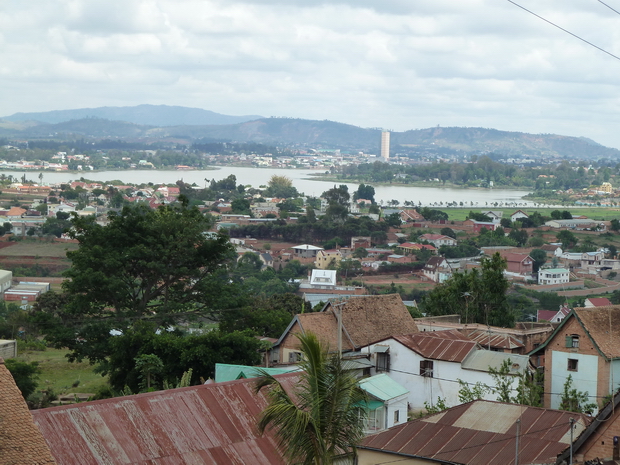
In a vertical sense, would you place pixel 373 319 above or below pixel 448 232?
above

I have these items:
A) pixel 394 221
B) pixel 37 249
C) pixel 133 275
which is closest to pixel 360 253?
pixel 394 221

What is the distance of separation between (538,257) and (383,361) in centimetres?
3160

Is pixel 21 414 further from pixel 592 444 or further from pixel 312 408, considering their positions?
pixel 592 444

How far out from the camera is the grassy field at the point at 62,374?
11873 mm

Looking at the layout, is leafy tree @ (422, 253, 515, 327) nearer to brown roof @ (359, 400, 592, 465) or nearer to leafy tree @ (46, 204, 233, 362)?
leafy tree @ (46, 204, 233, 362)

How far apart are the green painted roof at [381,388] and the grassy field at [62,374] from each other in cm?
447

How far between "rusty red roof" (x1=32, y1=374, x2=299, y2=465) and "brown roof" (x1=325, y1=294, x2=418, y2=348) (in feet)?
16.5

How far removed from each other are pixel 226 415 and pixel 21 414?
217 cm

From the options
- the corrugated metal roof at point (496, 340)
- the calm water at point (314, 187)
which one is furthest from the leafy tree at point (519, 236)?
the corrugated metal roof at point (496, 340)

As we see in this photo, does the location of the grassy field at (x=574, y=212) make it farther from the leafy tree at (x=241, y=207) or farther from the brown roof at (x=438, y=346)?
the brown roof at (x=438, y=346)

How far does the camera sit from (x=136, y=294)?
14031mm

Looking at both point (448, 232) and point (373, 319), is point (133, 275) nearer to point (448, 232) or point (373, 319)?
point (373, 319)

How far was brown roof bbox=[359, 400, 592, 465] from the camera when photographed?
229 inches

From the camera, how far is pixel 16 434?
399 centimetres
